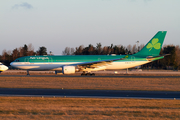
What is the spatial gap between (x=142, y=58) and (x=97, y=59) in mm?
7667

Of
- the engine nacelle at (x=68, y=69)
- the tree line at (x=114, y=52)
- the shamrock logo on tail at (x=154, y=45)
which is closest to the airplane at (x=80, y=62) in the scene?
the engine nacelle at (x=68, y=69)

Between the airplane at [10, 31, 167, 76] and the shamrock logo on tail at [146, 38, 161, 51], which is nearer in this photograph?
the airplane at [10, 31, 167, 76]

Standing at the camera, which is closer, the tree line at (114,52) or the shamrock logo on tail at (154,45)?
the shamrock logo on tail at (154,45)

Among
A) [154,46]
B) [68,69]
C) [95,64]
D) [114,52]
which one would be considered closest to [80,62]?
[95,64]

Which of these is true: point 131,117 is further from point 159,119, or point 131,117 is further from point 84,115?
point 84,115

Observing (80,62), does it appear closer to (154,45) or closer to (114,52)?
(154,45)

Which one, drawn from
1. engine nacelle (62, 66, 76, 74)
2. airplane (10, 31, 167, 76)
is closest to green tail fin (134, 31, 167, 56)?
airplane (10, 31, 167, 76)

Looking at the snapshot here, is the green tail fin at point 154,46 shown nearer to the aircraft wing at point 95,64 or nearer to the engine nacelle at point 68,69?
the aircraft wing at point 95,64

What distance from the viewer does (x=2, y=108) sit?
11094 mm

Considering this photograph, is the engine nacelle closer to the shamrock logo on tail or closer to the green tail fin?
the green tail fin

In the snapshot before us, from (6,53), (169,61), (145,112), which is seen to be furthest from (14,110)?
(6,53)

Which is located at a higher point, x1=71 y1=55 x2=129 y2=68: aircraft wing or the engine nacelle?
x1=71 y1=55 x2=129 y2=68: aircraft wing

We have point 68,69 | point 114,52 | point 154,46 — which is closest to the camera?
point 68,69

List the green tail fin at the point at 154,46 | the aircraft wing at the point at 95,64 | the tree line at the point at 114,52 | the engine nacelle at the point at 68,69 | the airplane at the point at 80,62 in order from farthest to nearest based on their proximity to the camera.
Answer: the tree line at the point at 114,52 → the green tail fin at the point at 154,46 → the airplane at the point at 80,62 → the aircraft wing at the point at 95,64 → the engine nacelle at the point at 68,69
